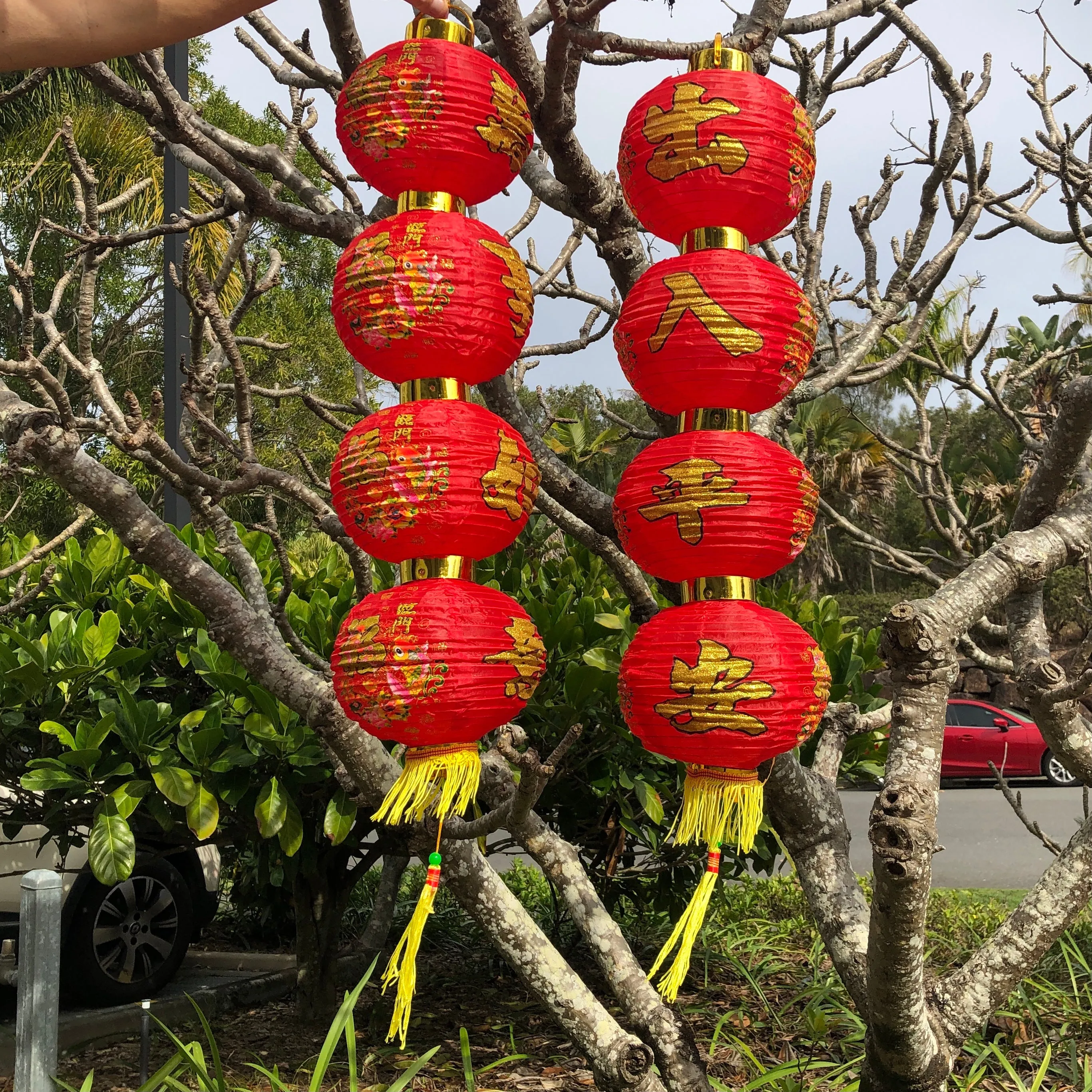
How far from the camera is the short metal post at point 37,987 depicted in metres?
2.51

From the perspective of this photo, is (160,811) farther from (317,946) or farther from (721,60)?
(721,60)

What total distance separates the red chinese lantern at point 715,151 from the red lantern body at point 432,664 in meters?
0.75

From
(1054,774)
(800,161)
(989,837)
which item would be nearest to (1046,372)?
(800,161)

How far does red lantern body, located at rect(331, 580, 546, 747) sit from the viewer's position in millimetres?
1482

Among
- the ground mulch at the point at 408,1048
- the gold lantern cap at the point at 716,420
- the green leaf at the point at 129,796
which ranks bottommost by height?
the ground mulch at the point at 408,1048

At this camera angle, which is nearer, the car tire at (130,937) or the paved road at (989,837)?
the car tire at (130,937)

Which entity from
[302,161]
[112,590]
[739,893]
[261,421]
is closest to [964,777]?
[739,893]

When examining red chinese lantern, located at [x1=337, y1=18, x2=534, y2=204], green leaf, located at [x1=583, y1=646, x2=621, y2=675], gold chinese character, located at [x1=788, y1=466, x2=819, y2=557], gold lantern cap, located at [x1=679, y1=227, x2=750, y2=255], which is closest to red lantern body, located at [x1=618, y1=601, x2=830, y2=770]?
gold chinese character, located at [x1=788, y1=466, x2=819, y2=557]

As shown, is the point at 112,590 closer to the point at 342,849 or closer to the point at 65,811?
the point at 65,811

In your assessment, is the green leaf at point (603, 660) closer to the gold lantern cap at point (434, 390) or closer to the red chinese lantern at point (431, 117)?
the gold lantern cap at point (434, 390)

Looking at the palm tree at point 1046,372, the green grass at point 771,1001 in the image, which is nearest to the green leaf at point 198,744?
the green grass at point 771,1001

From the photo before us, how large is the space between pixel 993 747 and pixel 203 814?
14.6 meters

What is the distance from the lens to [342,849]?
402cm

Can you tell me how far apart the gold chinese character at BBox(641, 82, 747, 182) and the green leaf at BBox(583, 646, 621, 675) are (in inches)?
67.1
